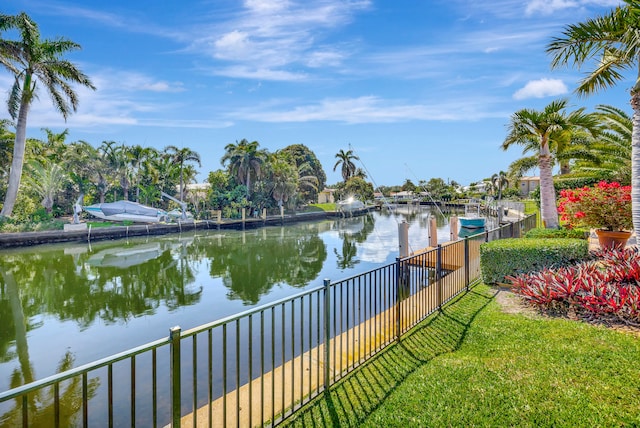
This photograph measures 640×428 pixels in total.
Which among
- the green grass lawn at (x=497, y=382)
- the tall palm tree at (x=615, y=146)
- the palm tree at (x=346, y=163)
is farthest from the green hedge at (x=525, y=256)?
the palm tree at (x=346, y=163)

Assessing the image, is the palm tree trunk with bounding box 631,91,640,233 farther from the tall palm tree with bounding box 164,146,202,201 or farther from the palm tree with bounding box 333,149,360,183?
the palm tree with bounding box 333,149,360,183

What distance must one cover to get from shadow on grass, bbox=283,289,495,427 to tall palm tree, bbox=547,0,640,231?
14.1 ft

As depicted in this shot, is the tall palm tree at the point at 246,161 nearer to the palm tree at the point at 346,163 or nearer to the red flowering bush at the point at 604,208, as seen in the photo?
the palm tree at the point at 346,163

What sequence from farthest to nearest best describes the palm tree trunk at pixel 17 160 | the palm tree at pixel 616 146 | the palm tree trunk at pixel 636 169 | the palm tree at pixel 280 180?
the palm tree at pixel 280 180
the palm tree trunk at pixel 17 160
the palm tree at pixel 616 146
the palm tree trunk at pixel 636 169

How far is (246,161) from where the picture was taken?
36.3 m

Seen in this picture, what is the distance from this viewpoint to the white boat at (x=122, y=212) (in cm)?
2686

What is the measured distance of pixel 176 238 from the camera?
24.3 m

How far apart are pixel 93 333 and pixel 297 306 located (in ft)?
15.1

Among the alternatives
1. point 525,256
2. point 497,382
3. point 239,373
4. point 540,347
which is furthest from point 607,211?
point 239,373

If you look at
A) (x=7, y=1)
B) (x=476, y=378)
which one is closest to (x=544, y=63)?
(x=476, y=378)

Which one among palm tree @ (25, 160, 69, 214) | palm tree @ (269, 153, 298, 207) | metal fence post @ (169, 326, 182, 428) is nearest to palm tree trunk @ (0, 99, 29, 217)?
palm tree @ (25, 160, 69, 214)

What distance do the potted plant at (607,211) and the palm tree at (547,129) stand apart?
144cm

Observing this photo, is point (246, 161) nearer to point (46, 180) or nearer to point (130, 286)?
point (46, 180)

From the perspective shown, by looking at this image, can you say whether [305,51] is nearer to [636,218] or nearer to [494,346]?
[636,218]
